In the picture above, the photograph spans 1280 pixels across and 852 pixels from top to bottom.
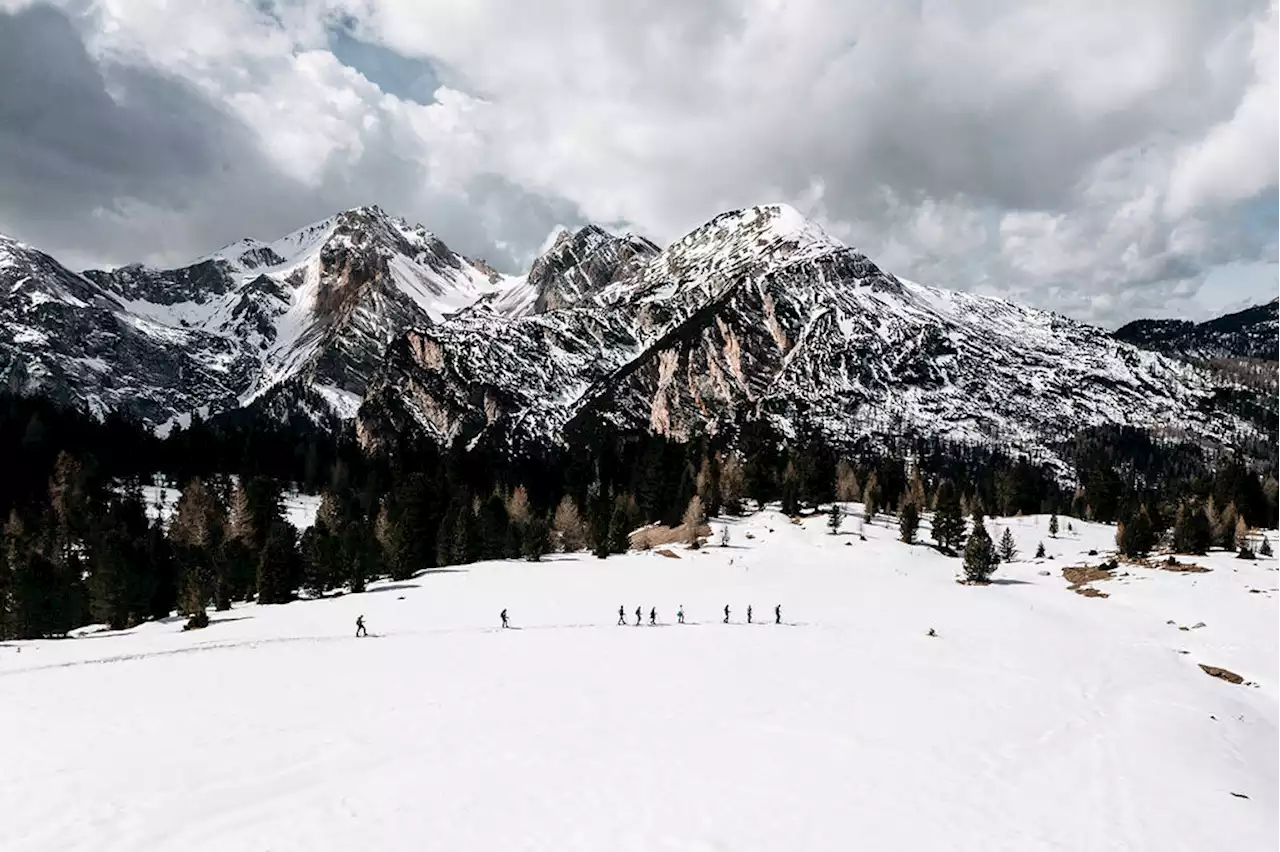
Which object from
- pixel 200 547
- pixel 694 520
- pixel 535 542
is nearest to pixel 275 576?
pixel 535 542

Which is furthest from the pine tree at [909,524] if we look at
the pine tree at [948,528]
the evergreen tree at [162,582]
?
the evergreen tree at [162,582]

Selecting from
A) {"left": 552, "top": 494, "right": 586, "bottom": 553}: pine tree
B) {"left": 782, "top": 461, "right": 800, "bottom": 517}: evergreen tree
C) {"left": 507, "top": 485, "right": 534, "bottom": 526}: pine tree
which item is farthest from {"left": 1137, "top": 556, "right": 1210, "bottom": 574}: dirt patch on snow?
{"left": 507, "top": 485, "right": 534, "bottom": 526}: pine tree

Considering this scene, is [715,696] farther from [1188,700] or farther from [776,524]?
[776,524]

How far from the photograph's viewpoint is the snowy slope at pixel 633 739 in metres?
17.0

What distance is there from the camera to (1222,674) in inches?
1693

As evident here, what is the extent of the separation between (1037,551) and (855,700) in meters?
91.3

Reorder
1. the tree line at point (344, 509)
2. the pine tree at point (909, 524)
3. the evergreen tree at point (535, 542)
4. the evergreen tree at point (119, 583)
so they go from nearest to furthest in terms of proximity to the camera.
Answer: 1. the evergreen tree at point (119, 583)
2. the tree line at point (344, 509)
3. the evergreen tree at point (535, 542)
4. the pine tree at point (909, 524)

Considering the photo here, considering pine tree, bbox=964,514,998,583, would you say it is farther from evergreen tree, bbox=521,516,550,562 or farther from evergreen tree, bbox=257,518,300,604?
evergreen tree, bbox=257,518,300,604

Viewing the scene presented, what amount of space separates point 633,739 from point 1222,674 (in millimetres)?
40701

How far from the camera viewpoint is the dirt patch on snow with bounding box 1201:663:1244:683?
4225 centimetres

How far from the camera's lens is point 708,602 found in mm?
62781

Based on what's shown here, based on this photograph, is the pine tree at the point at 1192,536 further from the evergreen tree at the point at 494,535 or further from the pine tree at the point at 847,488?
the evergreen tree at the point at 494,535

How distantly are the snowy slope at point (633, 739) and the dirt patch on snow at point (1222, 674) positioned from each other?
1.56 m

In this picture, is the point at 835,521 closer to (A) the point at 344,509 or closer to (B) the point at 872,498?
(B) the point at 872,498
